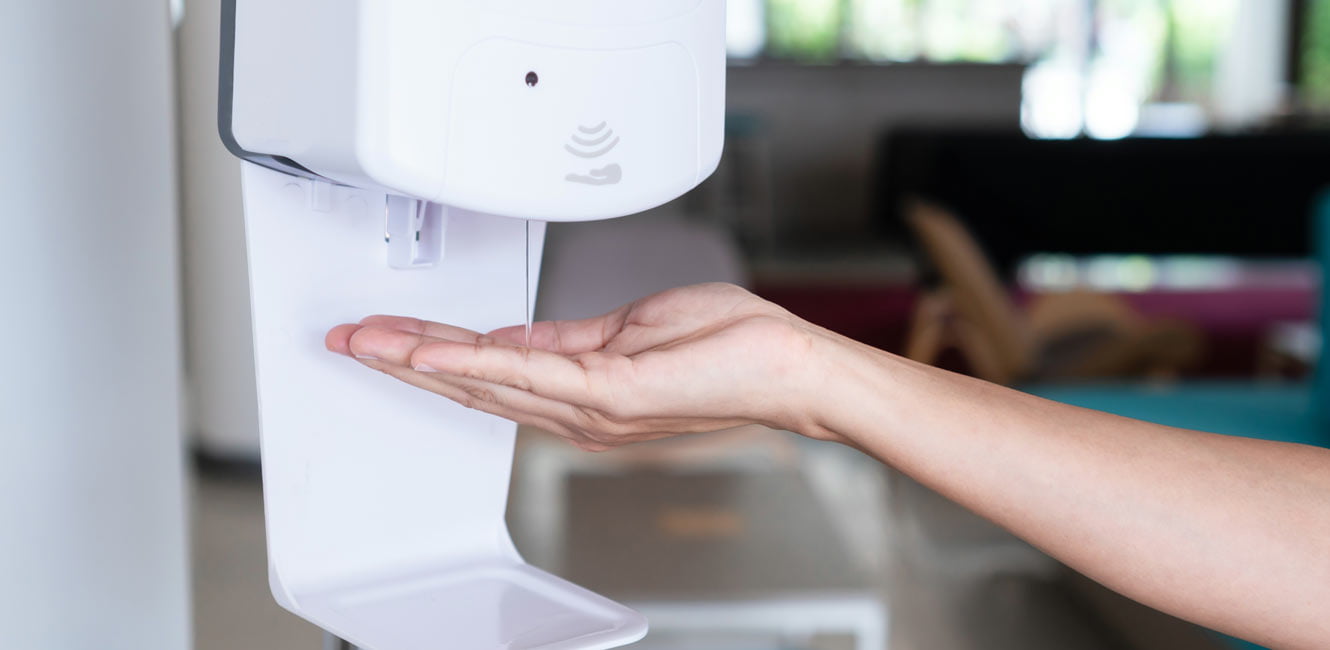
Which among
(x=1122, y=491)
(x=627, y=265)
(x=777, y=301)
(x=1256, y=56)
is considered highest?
(x=1256, y=56)

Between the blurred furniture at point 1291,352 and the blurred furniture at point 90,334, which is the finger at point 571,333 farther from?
the blurred furniture at point 1291,352

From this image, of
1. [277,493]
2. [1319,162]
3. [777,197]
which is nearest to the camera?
[277,493]

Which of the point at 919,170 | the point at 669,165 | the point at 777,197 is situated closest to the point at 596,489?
the point at 669,165

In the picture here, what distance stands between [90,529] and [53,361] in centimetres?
12

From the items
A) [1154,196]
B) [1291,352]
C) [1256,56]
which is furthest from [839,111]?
[1256,56]

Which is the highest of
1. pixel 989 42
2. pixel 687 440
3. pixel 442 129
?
pixel 989 42

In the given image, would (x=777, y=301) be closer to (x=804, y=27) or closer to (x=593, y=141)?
(x=593, y=141)

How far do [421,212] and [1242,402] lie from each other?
2477mm

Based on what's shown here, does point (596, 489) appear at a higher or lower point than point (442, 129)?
lower

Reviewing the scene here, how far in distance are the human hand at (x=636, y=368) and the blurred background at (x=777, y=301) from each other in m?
0.21

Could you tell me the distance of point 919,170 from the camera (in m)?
6.09

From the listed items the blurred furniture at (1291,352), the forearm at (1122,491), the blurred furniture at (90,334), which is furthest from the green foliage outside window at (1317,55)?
the blurred furniture at (90,334)

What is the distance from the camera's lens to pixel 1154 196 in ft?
17.9

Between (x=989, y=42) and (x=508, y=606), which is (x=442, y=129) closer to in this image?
(x=508, y=606)
